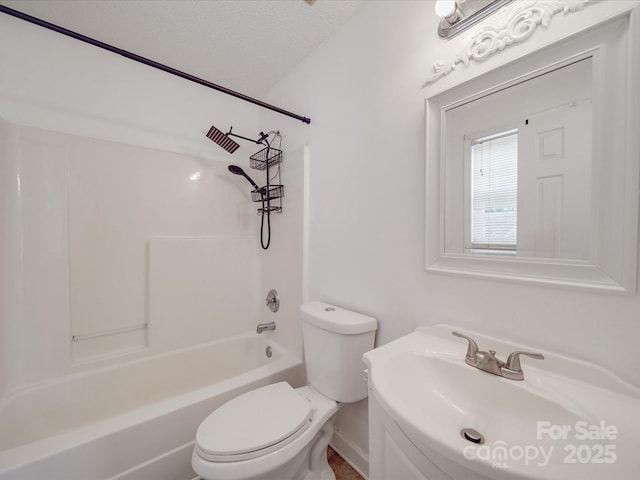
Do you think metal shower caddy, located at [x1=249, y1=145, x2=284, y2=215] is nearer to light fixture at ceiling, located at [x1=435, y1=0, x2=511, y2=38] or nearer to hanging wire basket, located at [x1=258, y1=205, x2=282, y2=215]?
hanging wire basket, located at [x1=258, y1=205, x2=282, y2=215]

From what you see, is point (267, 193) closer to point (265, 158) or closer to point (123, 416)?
point (265, 158)

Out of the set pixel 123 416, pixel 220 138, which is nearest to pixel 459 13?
pixel 220 138

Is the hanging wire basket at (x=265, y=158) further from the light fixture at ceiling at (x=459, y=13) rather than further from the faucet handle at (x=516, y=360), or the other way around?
the faucet handle at (x=516, y=360)

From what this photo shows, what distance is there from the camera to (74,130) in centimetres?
149

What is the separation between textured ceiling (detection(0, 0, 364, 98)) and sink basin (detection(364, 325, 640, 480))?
1689mm

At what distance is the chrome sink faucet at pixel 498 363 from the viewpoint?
0.70m

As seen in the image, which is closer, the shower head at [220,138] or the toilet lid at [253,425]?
the toilet lid at [253,425]

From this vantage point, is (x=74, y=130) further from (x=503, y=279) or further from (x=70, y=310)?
(x=503, y=279)

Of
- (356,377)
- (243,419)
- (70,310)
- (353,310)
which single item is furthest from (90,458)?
(353,310)

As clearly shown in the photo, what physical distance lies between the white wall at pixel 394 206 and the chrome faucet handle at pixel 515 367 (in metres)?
0.09

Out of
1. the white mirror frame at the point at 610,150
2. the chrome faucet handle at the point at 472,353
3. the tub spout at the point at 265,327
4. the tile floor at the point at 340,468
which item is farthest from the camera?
the tub spout at the point at 265,327

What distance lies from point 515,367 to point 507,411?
0.12m

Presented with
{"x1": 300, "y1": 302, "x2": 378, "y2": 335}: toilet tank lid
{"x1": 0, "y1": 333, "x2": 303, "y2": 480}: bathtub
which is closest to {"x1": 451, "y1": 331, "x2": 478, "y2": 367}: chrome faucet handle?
{"x1": 300, "y1": 302, "x2": 378, "y2": 335}: toilet tank lid

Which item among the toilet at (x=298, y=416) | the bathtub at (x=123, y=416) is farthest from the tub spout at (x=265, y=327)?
the toilet at (x=298, y=416)
